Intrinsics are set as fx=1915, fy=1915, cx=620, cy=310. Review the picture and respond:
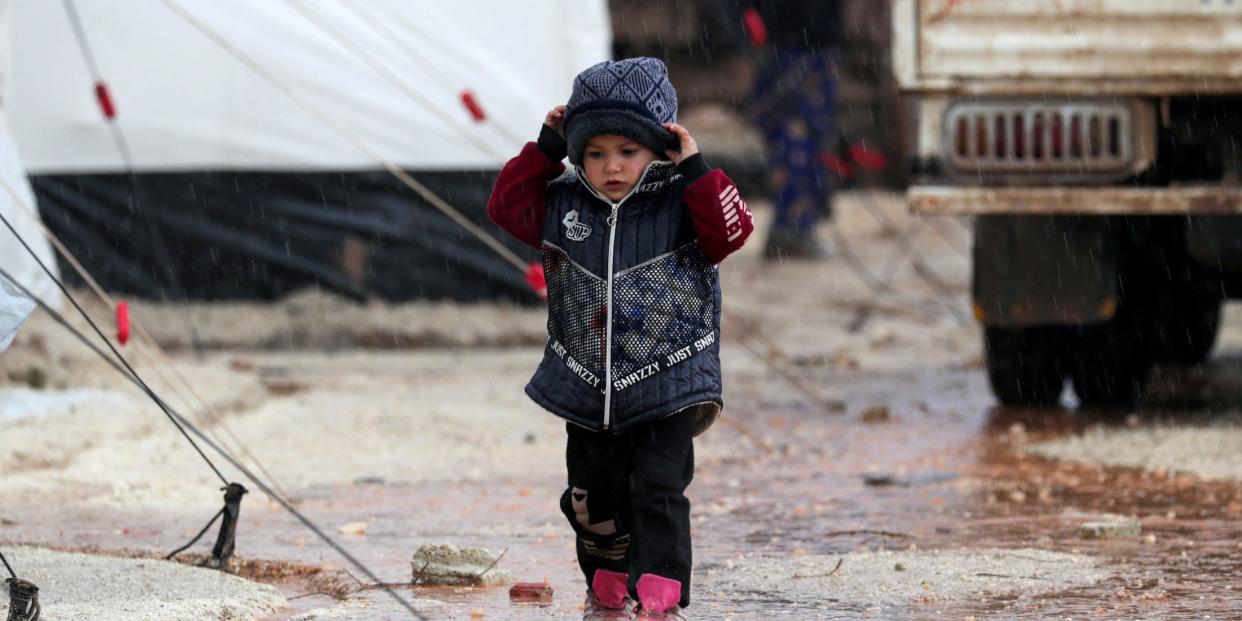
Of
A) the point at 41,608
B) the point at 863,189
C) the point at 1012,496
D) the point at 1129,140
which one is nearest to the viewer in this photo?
the point at 41,608

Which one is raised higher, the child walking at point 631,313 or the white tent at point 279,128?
the white tent at point 279,128

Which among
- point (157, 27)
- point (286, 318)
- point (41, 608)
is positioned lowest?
point (41, 608)

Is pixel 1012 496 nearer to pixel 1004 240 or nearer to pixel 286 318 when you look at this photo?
pixel 1004 240

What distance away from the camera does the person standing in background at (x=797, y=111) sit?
13.3 m

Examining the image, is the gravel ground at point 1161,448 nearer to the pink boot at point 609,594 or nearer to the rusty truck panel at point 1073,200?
the rusty truck panel at point 1073,200

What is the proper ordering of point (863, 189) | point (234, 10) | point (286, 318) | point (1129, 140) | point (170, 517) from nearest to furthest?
point (170, 517) → point (1129, 140) → point (234, 10) → point (286, 318) → point (863, 189)

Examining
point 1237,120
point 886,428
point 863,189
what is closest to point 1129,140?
point 1237,120

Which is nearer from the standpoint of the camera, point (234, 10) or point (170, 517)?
point (170, 517)

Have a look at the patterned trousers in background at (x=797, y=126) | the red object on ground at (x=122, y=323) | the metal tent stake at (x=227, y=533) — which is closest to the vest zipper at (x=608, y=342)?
the metal tent stake at (x=227, y=533)

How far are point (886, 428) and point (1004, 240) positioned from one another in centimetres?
90

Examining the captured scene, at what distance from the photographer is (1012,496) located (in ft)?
19.1

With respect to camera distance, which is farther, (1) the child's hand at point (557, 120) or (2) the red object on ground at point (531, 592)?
(2) the red object on ground at point (531, 592)

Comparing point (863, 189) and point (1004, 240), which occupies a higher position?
point (863, 189)

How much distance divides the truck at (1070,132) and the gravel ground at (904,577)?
2.20m
